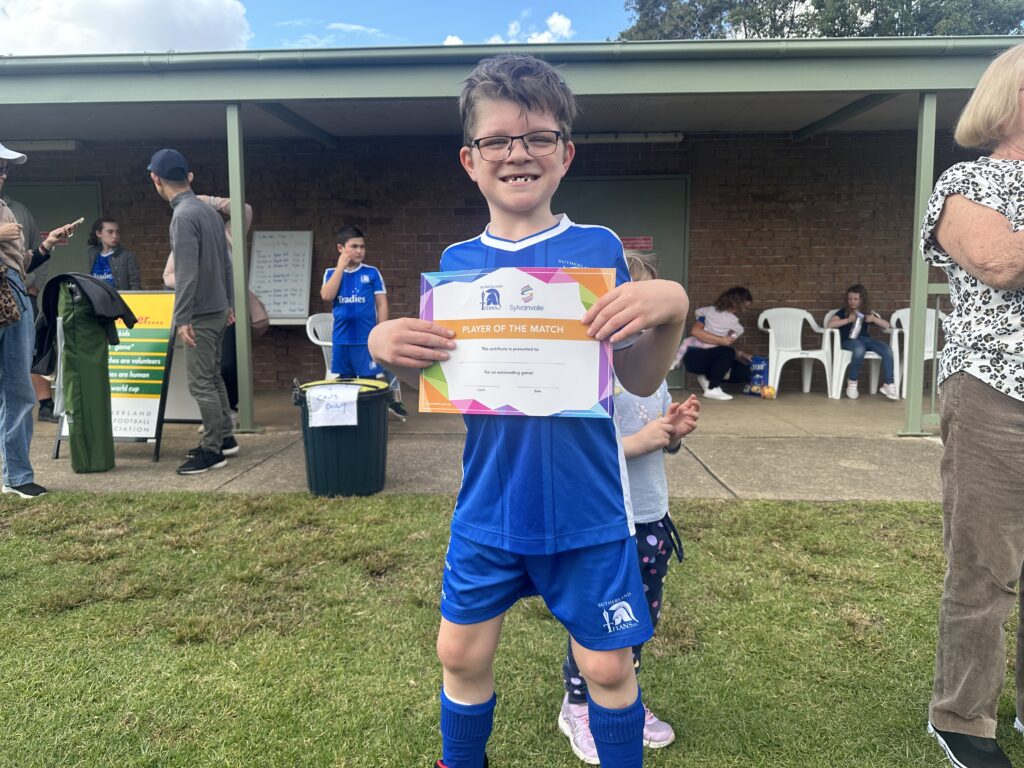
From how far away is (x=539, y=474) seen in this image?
58.4 inches

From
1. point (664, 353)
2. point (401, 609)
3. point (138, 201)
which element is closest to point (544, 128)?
point (664, 353)

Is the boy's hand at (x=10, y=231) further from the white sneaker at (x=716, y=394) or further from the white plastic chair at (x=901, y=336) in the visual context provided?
the white plastic chair at (x=901, y=336)

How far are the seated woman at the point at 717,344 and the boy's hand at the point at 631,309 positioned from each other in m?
6.98

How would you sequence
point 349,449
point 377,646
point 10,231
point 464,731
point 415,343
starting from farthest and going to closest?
point 349,449
point 10,231
point 377,646
point 464,731
point 415,343

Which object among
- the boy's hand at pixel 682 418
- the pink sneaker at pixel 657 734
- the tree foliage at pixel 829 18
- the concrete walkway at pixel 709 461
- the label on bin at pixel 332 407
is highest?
the tree foliage at pixel 829 18

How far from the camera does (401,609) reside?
2887 millimetres

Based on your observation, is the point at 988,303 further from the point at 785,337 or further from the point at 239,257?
the point at 785,337

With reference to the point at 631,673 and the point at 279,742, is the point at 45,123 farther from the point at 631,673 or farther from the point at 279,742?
the point at 631,673

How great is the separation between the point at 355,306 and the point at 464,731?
4753mm

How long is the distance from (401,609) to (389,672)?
0.46 meters

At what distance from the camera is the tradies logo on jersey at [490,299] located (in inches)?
55.5

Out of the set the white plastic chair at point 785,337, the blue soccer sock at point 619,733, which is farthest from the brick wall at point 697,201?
the blue soccer sock at point 619,733

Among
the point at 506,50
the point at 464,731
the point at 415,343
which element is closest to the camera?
the point at 415,343

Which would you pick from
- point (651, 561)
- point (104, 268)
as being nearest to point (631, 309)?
point (651, 561)
